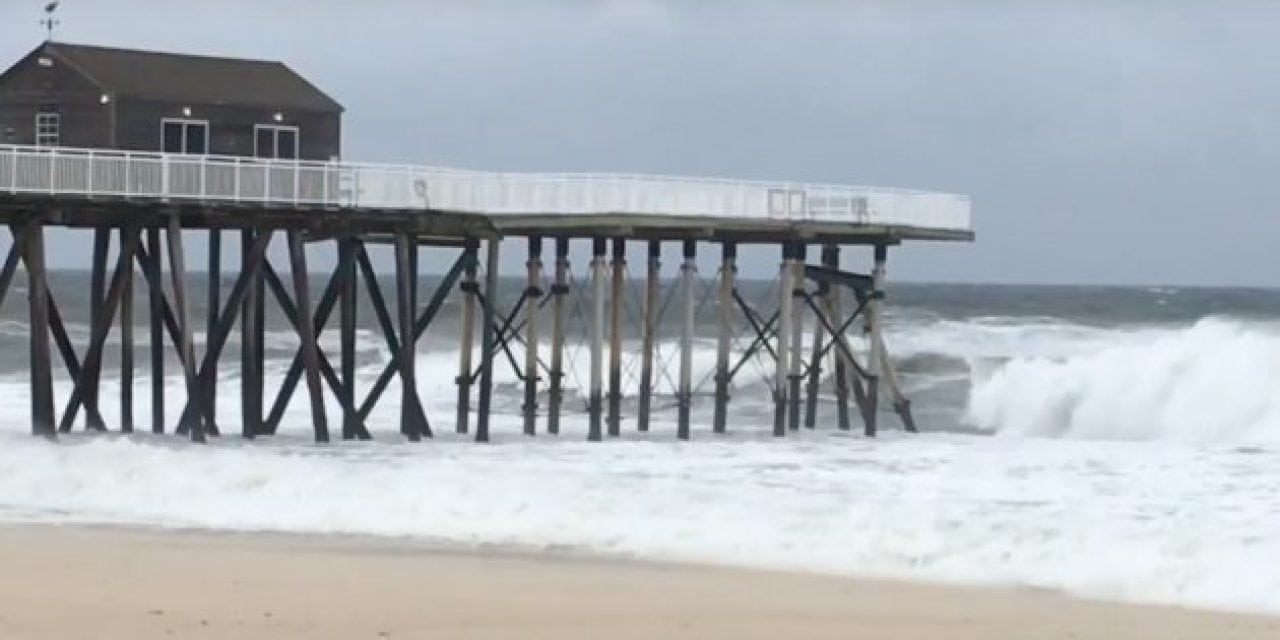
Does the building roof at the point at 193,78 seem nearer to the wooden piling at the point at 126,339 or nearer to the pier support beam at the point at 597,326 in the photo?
A: the wooden piling at the point at 126,339

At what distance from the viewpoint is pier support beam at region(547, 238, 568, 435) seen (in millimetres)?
33438

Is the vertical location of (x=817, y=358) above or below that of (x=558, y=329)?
below

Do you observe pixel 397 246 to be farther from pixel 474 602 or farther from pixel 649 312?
pixel 474 602

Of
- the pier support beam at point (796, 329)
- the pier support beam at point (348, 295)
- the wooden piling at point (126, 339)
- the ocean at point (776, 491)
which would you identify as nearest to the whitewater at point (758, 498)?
the ocean at point (776, 491)

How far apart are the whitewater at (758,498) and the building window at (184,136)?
362 cm

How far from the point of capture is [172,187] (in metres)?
29.6

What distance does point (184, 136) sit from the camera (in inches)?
1241

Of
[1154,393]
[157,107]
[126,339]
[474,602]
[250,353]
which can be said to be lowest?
[1154,393]

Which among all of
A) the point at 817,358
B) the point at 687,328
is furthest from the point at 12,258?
the point at 817,358

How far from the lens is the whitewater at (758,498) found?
21141 millimetres

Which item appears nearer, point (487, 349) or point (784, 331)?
point (487, 349)

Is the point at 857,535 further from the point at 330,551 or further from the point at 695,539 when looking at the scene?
the point at 330,551

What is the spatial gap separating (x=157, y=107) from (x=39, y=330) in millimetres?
3249

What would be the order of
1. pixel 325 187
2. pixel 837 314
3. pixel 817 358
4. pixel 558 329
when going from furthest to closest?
pixel 837 314
pixel 817 358
pixel 558 329
pixel 325 187
